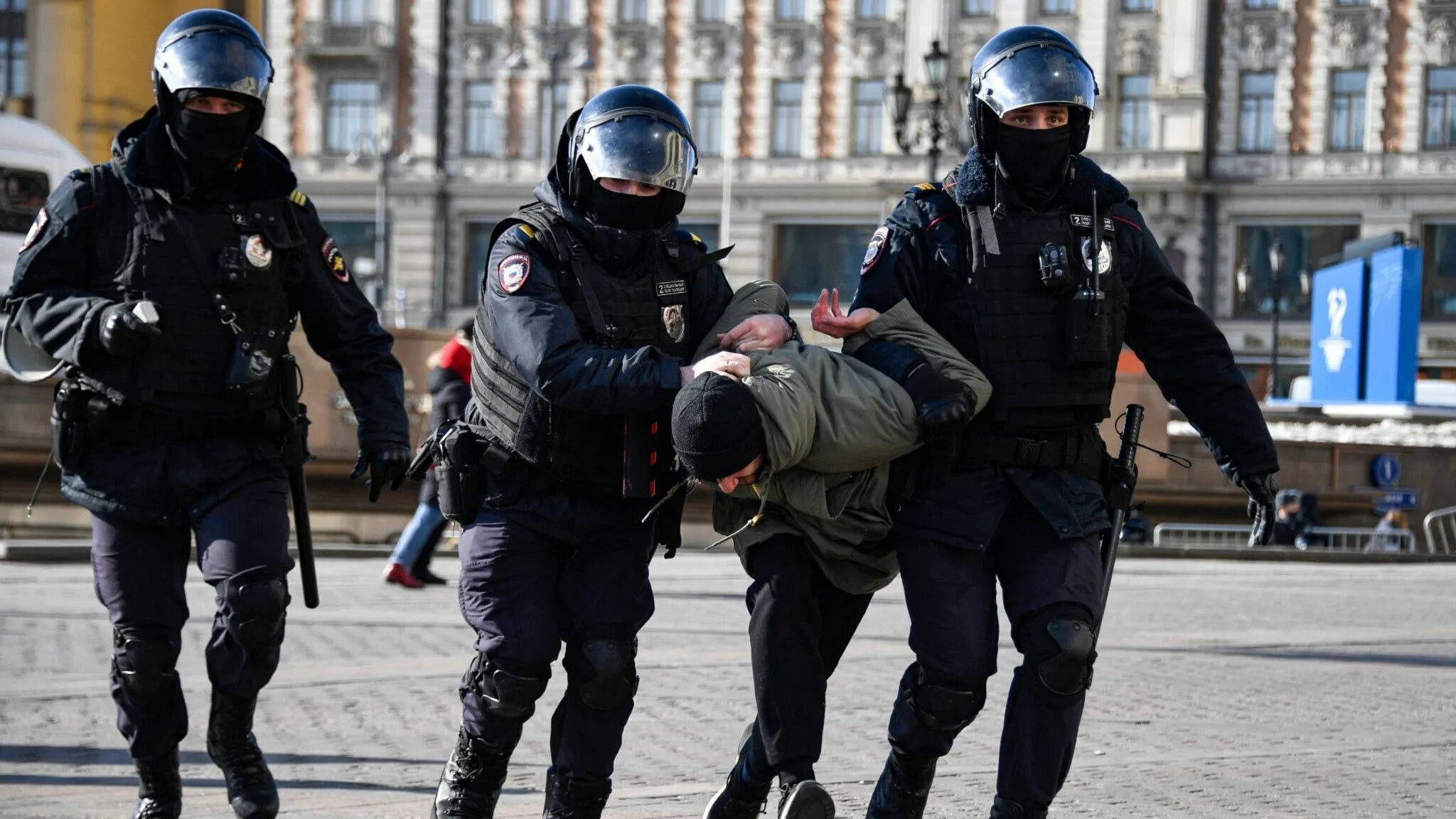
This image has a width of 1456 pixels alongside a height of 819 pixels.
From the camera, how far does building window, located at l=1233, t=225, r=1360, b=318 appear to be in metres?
45.0

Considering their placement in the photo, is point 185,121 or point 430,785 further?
point 430,785

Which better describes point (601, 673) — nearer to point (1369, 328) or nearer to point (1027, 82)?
point (1027, 82)

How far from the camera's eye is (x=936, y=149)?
931 inches

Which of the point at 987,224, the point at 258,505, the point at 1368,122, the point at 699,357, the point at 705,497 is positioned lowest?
the point at 705,497

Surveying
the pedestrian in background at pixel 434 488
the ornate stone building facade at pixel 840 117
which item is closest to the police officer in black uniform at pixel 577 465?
the pedestrian in background at pixel 434 488

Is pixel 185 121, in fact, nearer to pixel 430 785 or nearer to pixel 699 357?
pixel 699 357

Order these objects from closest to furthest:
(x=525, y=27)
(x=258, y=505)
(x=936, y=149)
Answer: (x=258, y=505) < (x=936, y=149) < (x=525, y=27)

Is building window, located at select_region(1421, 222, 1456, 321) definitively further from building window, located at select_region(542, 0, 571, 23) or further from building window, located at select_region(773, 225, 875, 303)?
building window, located at select_region(542, 0, 571, 23)

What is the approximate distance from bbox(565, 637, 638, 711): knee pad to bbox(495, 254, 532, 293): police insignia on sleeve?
33.0 inches

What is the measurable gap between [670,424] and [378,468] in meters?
1.12

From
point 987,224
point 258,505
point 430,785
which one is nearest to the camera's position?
point 987,224

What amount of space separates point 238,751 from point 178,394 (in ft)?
3.15

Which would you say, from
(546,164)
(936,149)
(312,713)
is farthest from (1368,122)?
(312,713)

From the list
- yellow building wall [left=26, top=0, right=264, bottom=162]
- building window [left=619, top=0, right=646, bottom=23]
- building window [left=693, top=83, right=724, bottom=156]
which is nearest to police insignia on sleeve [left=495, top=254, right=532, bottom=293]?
yellow building wall [left=26, top=0, right=264, bottom=162]
